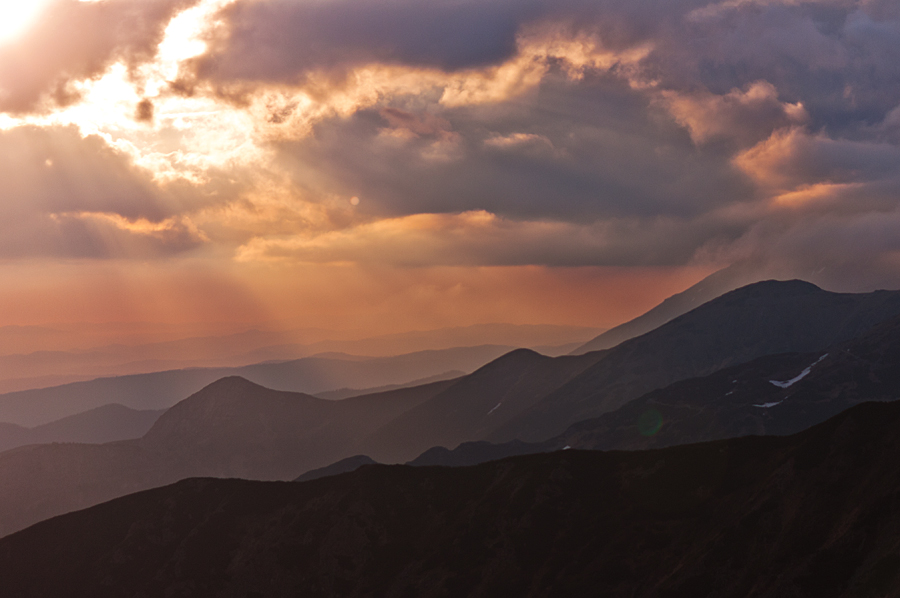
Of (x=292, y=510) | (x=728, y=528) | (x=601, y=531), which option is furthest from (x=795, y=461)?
(x=292, y=510)

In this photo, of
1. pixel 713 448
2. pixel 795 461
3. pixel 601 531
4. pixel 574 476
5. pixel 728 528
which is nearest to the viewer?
pixel 728 528

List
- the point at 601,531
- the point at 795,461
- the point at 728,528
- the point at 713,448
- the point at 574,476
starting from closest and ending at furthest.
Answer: the point at 728,528
the point at 795,461
the point at 601,531
the point at 713,448
the point at 574,476

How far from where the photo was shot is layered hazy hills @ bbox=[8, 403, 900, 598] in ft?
396

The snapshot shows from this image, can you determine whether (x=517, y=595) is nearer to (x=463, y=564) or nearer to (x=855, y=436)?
(x=463, y=564)

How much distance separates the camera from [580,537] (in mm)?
163625

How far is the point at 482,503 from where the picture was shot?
7352 inches

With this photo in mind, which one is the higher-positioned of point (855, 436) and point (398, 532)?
point (855, 436)

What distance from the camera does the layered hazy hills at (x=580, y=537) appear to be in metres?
121

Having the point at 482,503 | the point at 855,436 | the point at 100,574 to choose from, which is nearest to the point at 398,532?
the point at 482,503

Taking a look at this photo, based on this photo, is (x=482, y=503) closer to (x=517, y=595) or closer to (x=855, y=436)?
(x=517, y=595)

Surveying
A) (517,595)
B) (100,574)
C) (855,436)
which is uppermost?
(855,436)

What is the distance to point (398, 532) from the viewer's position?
18438 centimetres

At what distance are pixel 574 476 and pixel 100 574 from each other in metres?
135

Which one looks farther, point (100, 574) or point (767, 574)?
point (100, 574)
